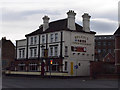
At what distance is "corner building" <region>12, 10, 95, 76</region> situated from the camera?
46844mm

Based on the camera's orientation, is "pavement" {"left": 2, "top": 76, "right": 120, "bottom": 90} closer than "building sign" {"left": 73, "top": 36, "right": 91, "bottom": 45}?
Yes

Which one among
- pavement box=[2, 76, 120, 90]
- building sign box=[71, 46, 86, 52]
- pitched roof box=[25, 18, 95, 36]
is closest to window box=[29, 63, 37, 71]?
pitched roof box=[25, 18, 95, 36]

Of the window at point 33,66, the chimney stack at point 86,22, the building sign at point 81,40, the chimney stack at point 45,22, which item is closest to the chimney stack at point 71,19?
the building sign at point 81,40

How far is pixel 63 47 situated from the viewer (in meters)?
46.6

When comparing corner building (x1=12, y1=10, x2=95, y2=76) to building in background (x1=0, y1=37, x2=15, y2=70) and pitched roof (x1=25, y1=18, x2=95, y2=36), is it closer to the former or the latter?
pitched roof (x1=25, y1=18, x2=95, y2=36)

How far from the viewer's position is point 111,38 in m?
106

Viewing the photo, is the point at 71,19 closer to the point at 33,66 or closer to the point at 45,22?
the point at 45,22

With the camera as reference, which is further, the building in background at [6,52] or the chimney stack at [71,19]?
the building in background at [6,52]

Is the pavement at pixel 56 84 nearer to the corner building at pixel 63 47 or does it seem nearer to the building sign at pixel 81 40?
the corner building at pixel 63 47

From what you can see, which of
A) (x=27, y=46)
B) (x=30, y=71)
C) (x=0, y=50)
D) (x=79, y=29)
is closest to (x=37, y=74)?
(x=30, y=71)

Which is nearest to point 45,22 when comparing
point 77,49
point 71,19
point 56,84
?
point 71,19

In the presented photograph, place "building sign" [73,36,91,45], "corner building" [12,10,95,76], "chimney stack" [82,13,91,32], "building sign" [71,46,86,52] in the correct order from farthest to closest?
"chimney stack" [82,13,91,32] → "building sign" [73,36,91,45] → "building sign" [71,46,86,52] → "corner building" [12,10,95,76]

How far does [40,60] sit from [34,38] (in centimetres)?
568

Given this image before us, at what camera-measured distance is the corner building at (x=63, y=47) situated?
1844 inches
